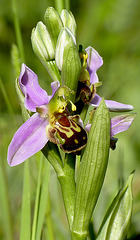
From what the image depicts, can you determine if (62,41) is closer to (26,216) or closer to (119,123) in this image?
(119,123)

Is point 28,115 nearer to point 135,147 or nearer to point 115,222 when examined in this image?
point 115,222

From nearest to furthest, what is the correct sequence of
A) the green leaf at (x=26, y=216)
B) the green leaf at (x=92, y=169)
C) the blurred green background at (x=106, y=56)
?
the green leaf at (x=92, y=169) → the green leaf at (x=26, y=216) → the blurred green background at (x=106, y=56)

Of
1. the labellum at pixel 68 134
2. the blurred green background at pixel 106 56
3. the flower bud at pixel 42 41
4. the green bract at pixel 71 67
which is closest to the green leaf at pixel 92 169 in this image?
the labellum at pixel 68 134

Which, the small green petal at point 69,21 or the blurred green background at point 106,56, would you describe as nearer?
the small green petal at point 69,21

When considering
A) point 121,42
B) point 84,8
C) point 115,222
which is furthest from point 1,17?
point 115,222

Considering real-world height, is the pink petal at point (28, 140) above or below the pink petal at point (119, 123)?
above

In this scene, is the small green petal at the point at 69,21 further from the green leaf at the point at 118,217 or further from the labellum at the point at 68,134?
the green leaf at the point at 118,217

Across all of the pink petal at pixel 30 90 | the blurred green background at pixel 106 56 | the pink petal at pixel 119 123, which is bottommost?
the blurred green background at pixel 106 56

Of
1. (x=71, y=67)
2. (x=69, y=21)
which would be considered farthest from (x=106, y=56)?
(x=71, y=67)

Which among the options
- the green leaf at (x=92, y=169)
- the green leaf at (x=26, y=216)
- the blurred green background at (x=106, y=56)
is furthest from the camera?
the blurred green background at (x=106, y=56)
